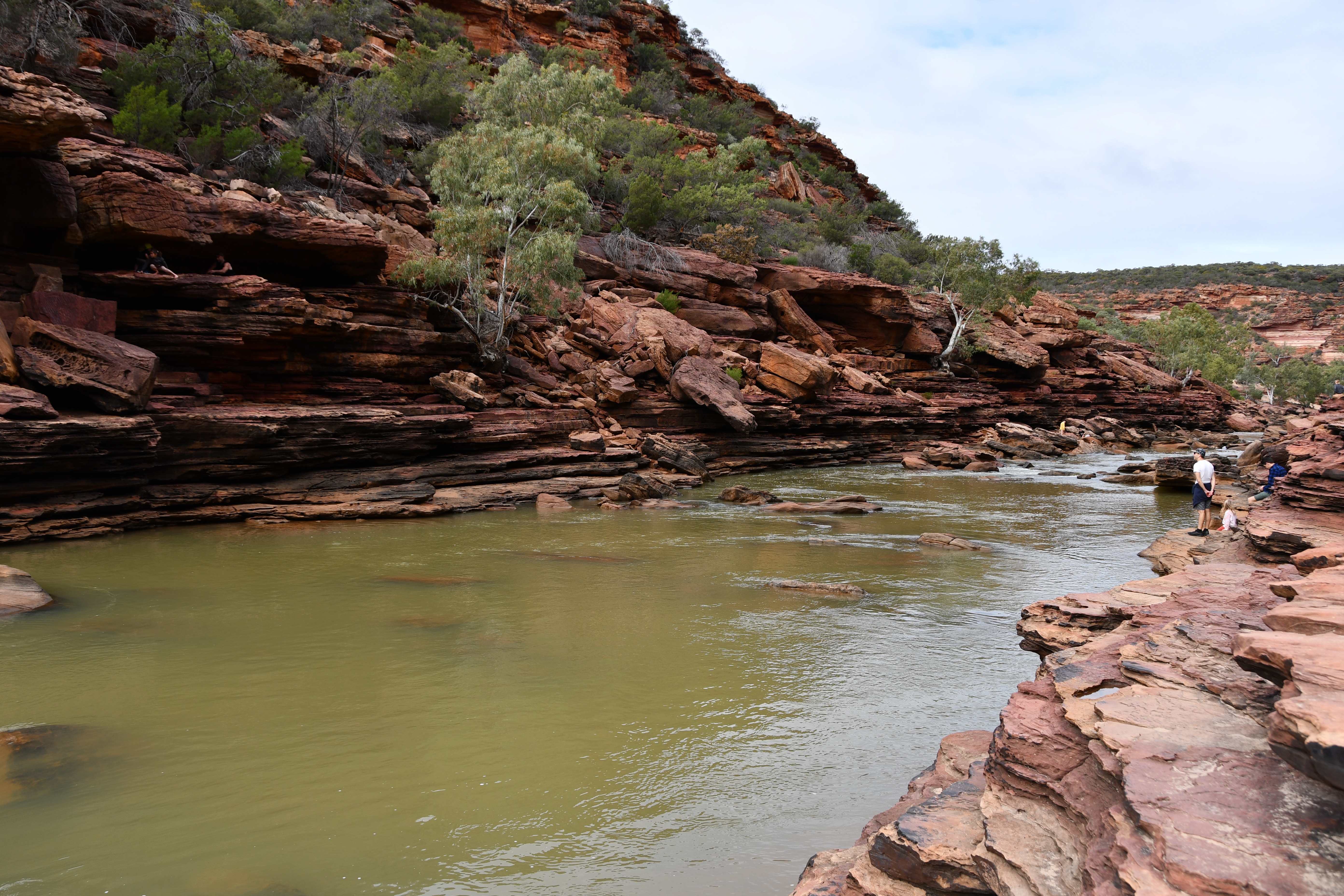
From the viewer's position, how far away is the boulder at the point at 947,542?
1300 cm

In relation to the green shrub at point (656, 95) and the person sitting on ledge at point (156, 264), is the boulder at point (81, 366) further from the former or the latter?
the green shrub at point (656, 95)

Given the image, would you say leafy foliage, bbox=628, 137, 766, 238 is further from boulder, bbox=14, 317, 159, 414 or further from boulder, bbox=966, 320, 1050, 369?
boulder, bbox=14, 317, 159, 414

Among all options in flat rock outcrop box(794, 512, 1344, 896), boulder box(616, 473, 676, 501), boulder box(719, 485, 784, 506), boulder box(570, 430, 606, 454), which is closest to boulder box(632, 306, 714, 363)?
boulder box(570, 430, 606, 454)

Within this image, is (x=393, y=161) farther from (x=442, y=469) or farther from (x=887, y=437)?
(x=887, y=437)

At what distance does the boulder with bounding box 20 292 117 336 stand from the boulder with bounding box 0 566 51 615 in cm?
634

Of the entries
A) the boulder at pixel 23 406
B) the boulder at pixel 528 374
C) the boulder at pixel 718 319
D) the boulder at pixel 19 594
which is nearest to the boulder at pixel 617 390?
the boulder at pixel 528 374

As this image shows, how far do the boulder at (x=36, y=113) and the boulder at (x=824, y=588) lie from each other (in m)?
13.5

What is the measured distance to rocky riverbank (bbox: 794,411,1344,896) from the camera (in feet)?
7.12

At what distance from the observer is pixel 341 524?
47.9ft

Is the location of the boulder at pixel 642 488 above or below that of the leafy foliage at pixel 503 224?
below

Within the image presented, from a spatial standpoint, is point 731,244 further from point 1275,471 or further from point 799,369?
point 1275,471

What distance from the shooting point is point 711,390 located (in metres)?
23.5

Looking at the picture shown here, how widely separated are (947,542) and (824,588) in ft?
14.1

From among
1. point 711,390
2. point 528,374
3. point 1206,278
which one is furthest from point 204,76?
point 1206,278
